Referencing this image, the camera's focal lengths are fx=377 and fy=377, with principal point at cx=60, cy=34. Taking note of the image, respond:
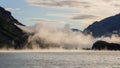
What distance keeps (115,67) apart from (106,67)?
3918 millimetres

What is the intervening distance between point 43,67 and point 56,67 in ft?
18.1

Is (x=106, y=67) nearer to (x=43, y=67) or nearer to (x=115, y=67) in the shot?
(x=115, y=67)

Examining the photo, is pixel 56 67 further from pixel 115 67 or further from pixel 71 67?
pixel 115 67

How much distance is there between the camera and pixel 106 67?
158250 mm

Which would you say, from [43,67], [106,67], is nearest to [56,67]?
[43,67]

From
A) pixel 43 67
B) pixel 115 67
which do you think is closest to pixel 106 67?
pixel 115 67

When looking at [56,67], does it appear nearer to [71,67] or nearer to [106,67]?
[71,67]

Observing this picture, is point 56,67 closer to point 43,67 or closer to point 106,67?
point 43,67

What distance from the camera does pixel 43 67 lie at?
523 ft

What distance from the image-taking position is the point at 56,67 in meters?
159

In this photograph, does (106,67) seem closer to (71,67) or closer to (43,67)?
(71,67)

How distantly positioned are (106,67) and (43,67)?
2652 cm

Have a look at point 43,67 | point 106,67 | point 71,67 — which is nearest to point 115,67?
point 106,67
